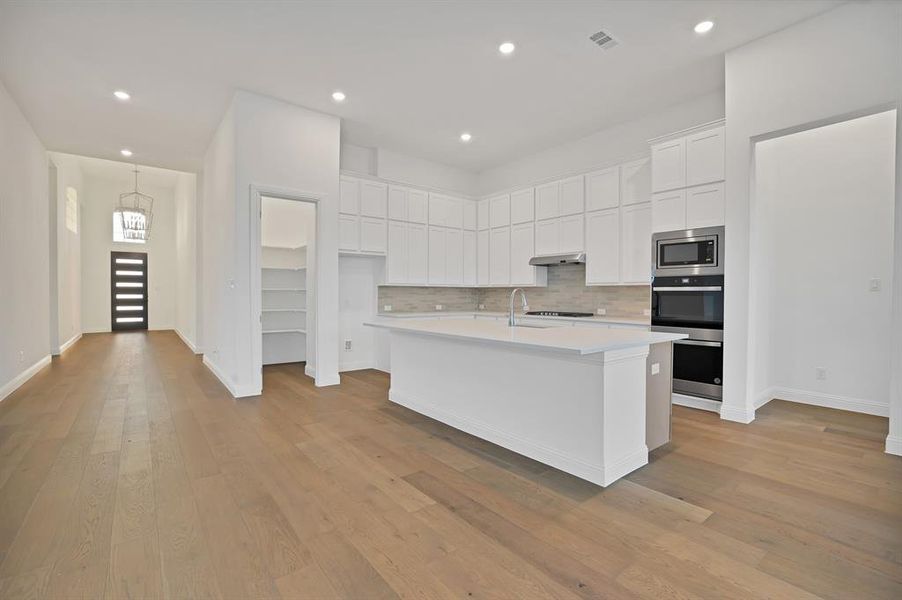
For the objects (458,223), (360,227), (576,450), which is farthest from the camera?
(458,223)

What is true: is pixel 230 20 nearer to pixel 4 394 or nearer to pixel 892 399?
pixel 4 394

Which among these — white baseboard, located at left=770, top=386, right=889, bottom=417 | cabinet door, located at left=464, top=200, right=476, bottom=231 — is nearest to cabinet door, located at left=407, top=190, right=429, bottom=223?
cabinet door, located at left=464, top=200, right=476, bottom=231

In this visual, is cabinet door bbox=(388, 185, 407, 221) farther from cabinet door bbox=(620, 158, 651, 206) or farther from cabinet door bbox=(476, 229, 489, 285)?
cabinet door bbox=(620, 158, 651, 206)

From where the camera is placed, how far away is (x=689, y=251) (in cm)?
426

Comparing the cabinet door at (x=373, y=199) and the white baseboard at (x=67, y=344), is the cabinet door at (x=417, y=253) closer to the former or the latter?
the cabinet door at (x=373, y=199)

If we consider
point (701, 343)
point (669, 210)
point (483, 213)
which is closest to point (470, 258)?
point (483, 213)

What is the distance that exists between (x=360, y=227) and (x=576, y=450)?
13.9 feet

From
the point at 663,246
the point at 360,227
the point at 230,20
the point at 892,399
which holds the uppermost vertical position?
the point at 230,20

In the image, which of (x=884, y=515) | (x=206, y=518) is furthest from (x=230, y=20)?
(x=884, y=515)

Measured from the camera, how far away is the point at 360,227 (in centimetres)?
588

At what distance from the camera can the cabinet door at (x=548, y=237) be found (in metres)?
5.94

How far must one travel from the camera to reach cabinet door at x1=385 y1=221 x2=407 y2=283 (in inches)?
244

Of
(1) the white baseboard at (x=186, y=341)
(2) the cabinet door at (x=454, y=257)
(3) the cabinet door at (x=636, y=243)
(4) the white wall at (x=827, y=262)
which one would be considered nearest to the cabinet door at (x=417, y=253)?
→ (2) the cabinet door at (x=454, y=257)

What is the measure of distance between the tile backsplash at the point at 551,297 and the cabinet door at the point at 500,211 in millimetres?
1051
